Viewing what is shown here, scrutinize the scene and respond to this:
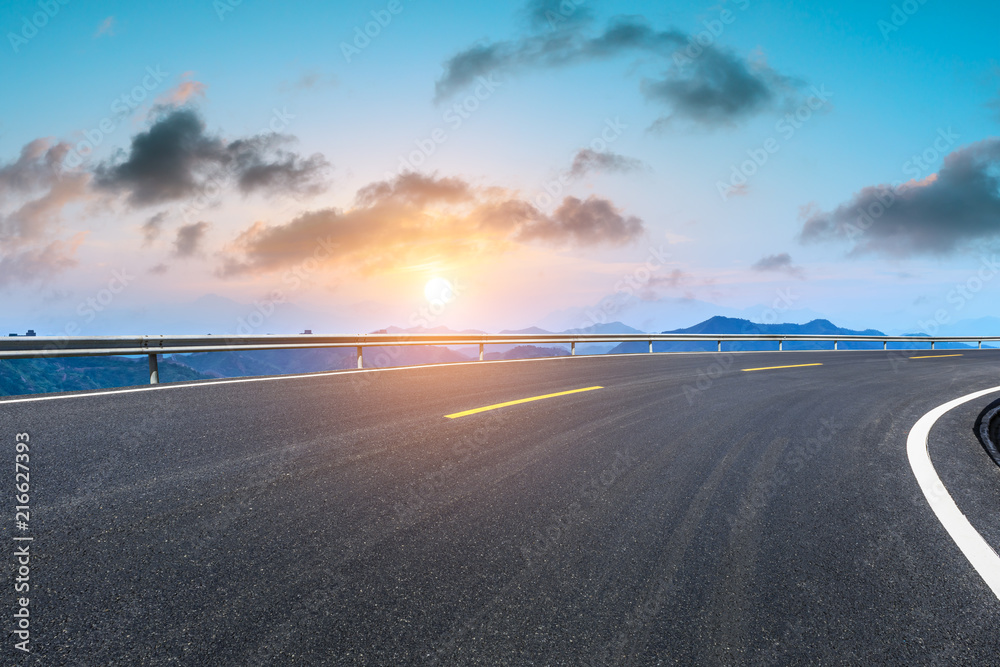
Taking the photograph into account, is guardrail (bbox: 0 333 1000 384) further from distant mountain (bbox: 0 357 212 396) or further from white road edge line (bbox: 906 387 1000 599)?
distant mountain (bbox: 0 357 212 396)

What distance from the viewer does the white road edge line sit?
10.3 feet

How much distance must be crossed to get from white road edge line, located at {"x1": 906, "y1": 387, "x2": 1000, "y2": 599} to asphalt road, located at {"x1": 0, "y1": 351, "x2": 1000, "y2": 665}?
9 centimetres

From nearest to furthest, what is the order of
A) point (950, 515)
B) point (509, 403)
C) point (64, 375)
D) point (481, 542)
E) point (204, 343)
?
point (481, 542) → point (950, 515) → point (509, 403) → point (204, 343) → point (64, 375)

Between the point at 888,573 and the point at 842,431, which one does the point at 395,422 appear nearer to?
the point at 888,573

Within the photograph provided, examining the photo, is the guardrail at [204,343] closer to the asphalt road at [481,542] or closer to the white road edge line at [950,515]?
the asphalt road at [481,542]

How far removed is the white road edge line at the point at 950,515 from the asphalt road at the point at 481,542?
87 mm

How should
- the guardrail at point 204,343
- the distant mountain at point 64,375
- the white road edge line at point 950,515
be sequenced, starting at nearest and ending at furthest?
the white road edge line at point 950,515, the guardrail at point 204,343, the distant mountain at point 64,375

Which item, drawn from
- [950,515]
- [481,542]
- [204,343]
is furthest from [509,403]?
[204,343]

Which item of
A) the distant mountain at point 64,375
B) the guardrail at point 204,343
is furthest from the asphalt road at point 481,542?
the distant mountain at point 64,375

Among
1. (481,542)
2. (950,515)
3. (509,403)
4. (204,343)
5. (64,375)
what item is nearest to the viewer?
(481,542)

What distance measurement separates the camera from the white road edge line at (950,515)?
3133 mm

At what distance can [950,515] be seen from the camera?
13.1 ft

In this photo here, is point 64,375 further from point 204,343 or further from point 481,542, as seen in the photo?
point 481,542

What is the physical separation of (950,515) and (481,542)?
359cm
